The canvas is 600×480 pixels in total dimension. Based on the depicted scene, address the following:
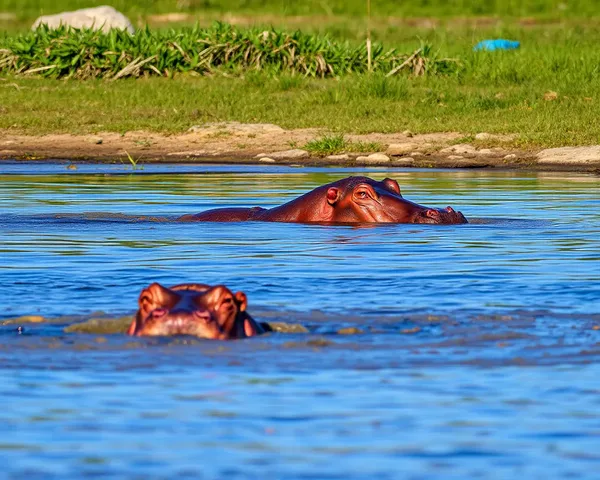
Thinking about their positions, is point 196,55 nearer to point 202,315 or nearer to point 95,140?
point 95,140

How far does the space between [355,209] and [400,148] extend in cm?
788

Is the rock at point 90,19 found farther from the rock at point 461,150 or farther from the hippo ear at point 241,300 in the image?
the hippo ear at point 241,300

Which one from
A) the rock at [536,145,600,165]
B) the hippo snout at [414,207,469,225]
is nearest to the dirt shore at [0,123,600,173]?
the rock at [536,145,600,165]

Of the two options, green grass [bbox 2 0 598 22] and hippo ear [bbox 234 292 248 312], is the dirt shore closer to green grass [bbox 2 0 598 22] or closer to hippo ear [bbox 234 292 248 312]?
hippo ear [bbox 234 292 248 312]

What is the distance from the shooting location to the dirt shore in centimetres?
1806

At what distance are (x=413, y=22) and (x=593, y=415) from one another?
3680 centimetres

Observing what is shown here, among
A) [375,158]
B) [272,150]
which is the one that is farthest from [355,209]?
[272,150]

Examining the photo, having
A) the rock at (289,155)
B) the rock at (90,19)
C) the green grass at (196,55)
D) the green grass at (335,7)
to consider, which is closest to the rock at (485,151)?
the rock at (289,155)

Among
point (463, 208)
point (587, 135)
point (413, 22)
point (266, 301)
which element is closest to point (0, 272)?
point (266, 301)

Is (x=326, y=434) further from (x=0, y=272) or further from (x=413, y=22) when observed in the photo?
(x=413, y=22)

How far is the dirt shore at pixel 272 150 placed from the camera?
1806 centimetres

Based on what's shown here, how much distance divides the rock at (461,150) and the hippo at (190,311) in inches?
486

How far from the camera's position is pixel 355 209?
11.2 m

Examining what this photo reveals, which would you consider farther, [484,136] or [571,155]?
[484,136]
